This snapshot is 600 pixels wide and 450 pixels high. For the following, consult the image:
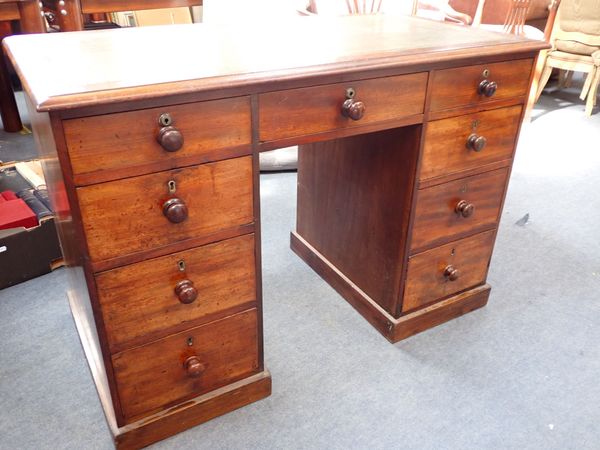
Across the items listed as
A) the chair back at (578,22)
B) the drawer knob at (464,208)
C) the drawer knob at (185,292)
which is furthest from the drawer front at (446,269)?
the chair back at (578,22)

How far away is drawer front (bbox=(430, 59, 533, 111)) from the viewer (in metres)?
1.21

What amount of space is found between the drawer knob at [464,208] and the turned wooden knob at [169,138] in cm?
82

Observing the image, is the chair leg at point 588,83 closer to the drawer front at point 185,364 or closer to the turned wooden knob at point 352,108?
the turned wooden knob at point 352,108

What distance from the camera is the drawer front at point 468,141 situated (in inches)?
50.6

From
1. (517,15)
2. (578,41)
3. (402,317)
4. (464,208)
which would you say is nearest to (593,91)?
(578,41)

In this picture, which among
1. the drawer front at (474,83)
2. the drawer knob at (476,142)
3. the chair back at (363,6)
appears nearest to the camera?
the drawer front at (474,83)

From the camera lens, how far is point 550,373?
1427 millimetres

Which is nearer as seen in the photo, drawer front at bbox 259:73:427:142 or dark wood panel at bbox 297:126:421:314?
drawer front at bbox 259:73:427:142

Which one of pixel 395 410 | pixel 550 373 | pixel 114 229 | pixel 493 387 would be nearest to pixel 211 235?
pixel 114 229

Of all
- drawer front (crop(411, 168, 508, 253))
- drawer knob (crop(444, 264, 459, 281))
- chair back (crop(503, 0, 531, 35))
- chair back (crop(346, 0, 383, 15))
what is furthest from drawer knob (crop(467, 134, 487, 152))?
chair back (crop(503, 0, 531, 35))

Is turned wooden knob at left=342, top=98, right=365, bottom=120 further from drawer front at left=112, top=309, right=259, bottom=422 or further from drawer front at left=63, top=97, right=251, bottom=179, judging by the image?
drawer front at left=112, top=309, right=259, bottom=422

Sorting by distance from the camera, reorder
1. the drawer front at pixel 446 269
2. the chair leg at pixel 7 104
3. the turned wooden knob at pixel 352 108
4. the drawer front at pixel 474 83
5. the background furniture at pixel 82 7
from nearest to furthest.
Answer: the turned wooden knob at pixel 352 108, the drawer front at pixel 474 83, the drawer front at pixel 446 269, the background furniture at pixel 82 7, the chair leg at pixel 7 104

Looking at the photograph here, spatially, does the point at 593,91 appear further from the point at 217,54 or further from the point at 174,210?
the point at 174,210

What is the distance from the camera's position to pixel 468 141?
133 centimetres
